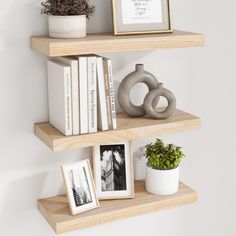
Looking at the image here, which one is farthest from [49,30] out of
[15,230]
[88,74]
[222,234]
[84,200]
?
[222,234]

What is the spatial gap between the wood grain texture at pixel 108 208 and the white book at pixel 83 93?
239mm

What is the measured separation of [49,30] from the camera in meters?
1.23

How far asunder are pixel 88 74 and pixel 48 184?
0.38m

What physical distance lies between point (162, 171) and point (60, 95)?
0.39 meters

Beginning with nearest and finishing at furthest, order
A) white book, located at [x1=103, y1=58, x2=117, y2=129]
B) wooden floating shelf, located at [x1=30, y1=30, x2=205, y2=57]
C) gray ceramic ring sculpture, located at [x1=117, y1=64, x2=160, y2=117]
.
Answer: wooden floating shelf, located at [x1=30, y1=30, x2=205, y2=57]
white book, located at [x1=103, y1=58, x2=117, y2=129]
gray ceramic ring sculpture, located at [x1=117, y1=64, x2=160, y2=117]

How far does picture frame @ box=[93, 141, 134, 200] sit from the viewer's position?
1.40 meters

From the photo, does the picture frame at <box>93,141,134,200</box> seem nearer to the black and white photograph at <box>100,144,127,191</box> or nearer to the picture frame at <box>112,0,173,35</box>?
the black and white photograph at <box>100,144,127,191</box>

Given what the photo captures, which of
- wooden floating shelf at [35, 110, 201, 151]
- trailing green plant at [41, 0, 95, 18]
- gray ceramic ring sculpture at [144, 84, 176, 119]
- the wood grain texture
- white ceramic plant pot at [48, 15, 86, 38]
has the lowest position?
the wood grain texture

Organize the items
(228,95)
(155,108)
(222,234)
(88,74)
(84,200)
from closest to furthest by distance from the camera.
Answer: (88,74) → (84,200) → (155,108) → (228,95) → (222,234)

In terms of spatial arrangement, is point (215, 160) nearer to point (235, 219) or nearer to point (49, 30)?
point (235, 219)

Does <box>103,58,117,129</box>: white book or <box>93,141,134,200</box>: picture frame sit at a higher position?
<box>103,58,117,129</box>: white book

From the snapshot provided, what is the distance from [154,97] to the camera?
136 centimetres

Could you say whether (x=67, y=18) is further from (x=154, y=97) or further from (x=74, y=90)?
(x=154, y=97)

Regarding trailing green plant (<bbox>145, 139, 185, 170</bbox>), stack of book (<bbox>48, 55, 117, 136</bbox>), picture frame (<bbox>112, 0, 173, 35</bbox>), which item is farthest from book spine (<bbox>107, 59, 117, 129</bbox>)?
trailing green plant (<bbox>145, 139, 185, 170</bbox>)
